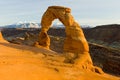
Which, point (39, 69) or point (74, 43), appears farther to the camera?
point (74, 43)

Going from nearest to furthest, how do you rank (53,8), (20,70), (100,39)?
(20,70) < (53,8) < (100,39)

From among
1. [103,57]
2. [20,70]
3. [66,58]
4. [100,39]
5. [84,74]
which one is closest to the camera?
[20,70]

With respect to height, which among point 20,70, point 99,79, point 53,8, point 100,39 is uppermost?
point 53,8

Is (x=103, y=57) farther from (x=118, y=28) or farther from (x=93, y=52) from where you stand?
(x=118, y=28)

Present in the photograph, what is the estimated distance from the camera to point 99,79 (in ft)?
62.8

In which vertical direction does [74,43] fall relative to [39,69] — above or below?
above

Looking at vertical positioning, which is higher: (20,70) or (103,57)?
(20,70)

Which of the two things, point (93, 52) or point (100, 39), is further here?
point (100, 39)

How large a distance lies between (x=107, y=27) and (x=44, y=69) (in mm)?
83946

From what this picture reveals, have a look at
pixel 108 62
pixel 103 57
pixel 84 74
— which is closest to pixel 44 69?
pixel 84 74

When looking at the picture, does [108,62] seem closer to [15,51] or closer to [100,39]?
[15,51]

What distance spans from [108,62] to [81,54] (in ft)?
57.0

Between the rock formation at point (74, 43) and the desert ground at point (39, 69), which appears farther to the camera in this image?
the rock formation at point (74, 43)

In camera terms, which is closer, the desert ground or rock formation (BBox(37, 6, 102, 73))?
the desert ground
